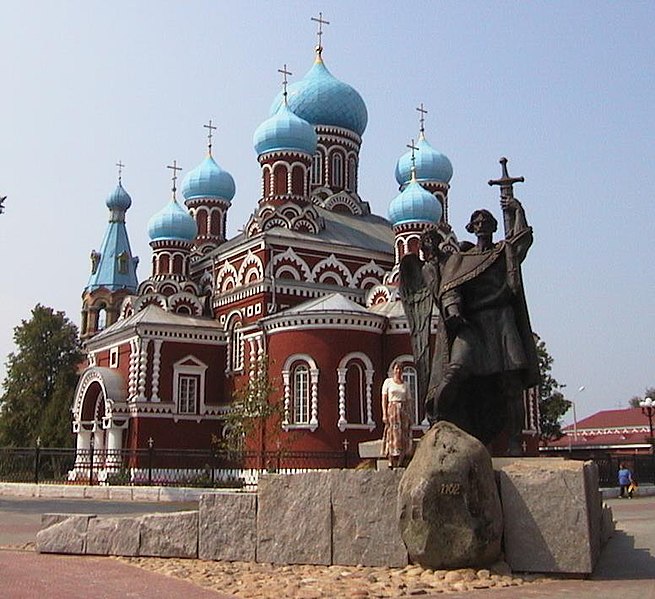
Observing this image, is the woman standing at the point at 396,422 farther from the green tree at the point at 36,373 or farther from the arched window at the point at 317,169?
the green tree at the point at 36,373

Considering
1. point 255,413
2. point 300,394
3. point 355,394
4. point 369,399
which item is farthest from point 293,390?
point 255,413

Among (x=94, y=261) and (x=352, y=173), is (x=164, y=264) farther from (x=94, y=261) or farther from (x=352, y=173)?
(x=94, y=261)

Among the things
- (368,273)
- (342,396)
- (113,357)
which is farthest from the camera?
(368,273)

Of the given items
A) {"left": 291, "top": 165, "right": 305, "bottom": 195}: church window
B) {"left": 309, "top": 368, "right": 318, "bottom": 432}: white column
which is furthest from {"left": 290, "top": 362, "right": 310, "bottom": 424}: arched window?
{"left": 291, "top": 165, "right": 305, "bottom": 195}: church window

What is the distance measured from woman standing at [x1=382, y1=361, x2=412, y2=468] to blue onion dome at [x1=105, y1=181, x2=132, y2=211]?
44689mm

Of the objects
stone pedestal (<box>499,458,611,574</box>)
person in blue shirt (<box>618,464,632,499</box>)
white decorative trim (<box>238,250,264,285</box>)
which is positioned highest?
white decorative trim (<box>238,250,264,285</box>)

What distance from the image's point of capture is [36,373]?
38375 millimetres

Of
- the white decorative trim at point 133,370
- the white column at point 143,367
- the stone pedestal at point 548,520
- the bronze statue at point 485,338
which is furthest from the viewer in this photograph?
the white decorative trim at point 133,370

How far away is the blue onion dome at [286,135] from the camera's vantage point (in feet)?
107

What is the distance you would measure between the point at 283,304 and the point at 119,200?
25229 mm

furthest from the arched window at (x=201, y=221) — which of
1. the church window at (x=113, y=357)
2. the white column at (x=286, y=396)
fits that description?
the white column at (x=286, y=396)

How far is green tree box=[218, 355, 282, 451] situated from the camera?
23.4 metres

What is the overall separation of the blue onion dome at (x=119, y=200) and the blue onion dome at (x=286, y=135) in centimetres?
1998

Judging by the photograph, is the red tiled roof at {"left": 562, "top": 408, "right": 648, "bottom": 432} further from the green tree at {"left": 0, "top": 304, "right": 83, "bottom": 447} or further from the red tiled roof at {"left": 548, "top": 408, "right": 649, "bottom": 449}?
the green tree at {"left": 0, "top": 304, "right": 83, "bottom": 447}
